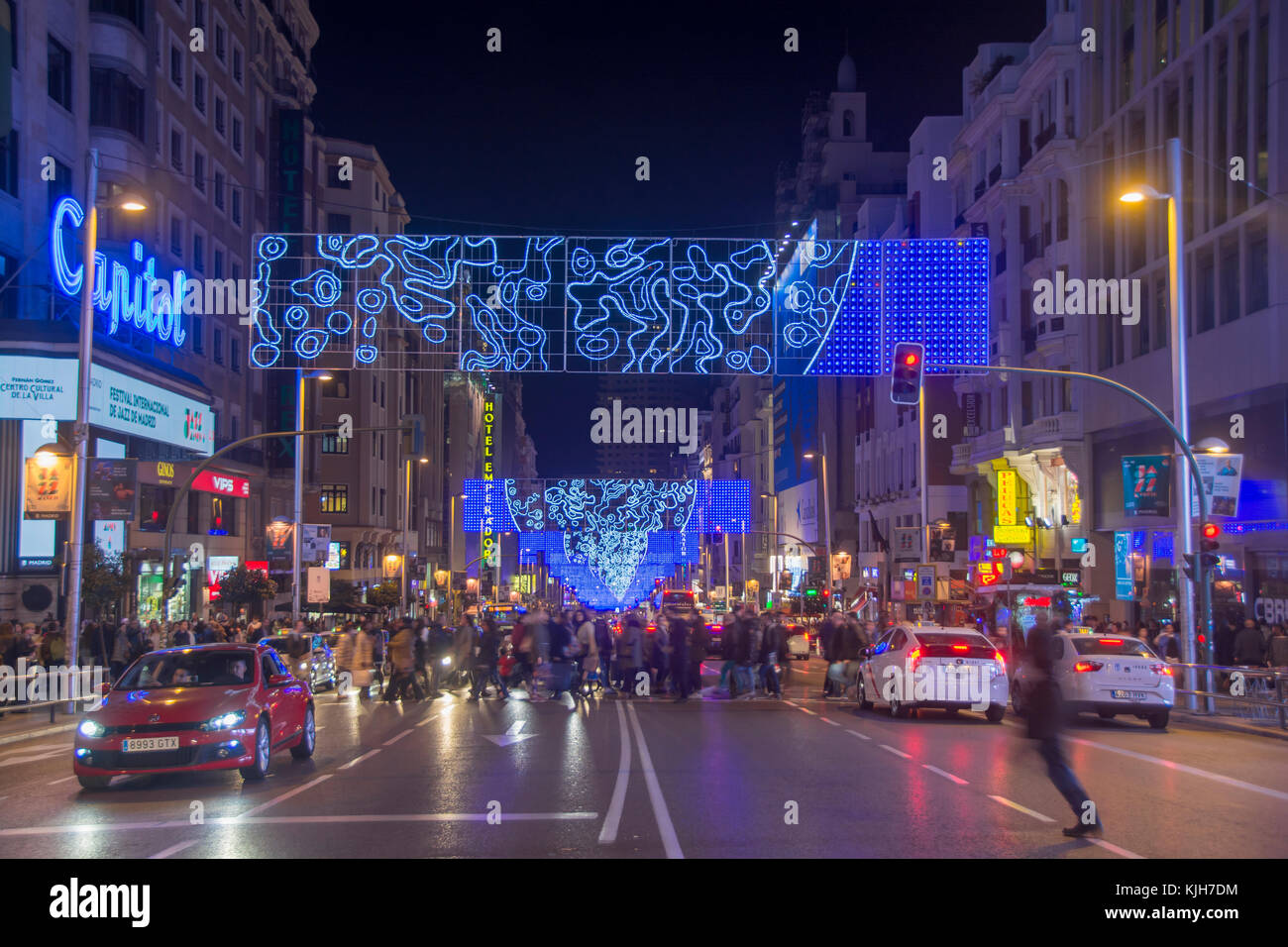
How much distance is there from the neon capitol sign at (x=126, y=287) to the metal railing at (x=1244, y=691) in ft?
85.7

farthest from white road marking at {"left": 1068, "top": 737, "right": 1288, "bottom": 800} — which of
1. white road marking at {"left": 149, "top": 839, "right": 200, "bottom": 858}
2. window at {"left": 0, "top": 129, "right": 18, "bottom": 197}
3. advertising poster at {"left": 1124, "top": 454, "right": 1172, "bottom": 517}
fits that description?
window at {"left": 0, "top": 129, "right": 18, "bottom": 197}

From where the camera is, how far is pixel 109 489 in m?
26.3

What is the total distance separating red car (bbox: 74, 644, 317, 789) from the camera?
13992 millimetres

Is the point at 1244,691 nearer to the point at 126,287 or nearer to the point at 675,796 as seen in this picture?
the point at 675,796

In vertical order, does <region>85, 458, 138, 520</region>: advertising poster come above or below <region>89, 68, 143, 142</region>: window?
below

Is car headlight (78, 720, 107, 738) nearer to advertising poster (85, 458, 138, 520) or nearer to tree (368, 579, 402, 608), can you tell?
advertising poster (85, 458, 138, 520)

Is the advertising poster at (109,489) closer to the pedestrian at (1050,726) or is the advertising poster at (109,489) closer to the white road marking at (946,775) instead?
the white road marking at (946,775)

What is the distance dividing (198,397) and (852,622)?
2375 centimetres

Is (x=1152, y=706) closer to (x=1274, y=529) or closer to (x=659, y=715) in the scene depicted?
(x=659, y=715)

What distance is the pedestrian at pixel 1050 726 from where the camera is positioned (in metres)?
10.5

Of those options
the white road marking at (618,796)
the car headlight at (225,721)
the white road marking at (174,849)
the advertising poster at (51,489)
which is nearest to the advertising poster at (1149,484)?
the white road marking at (618,796)

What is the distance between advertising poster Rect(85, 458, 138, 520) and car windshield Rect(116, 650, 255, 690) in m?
11.1

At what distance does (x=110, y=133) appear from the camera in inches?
1483

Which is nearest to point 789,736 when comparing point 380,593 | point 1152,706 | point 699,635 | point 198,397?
point 1152,706
